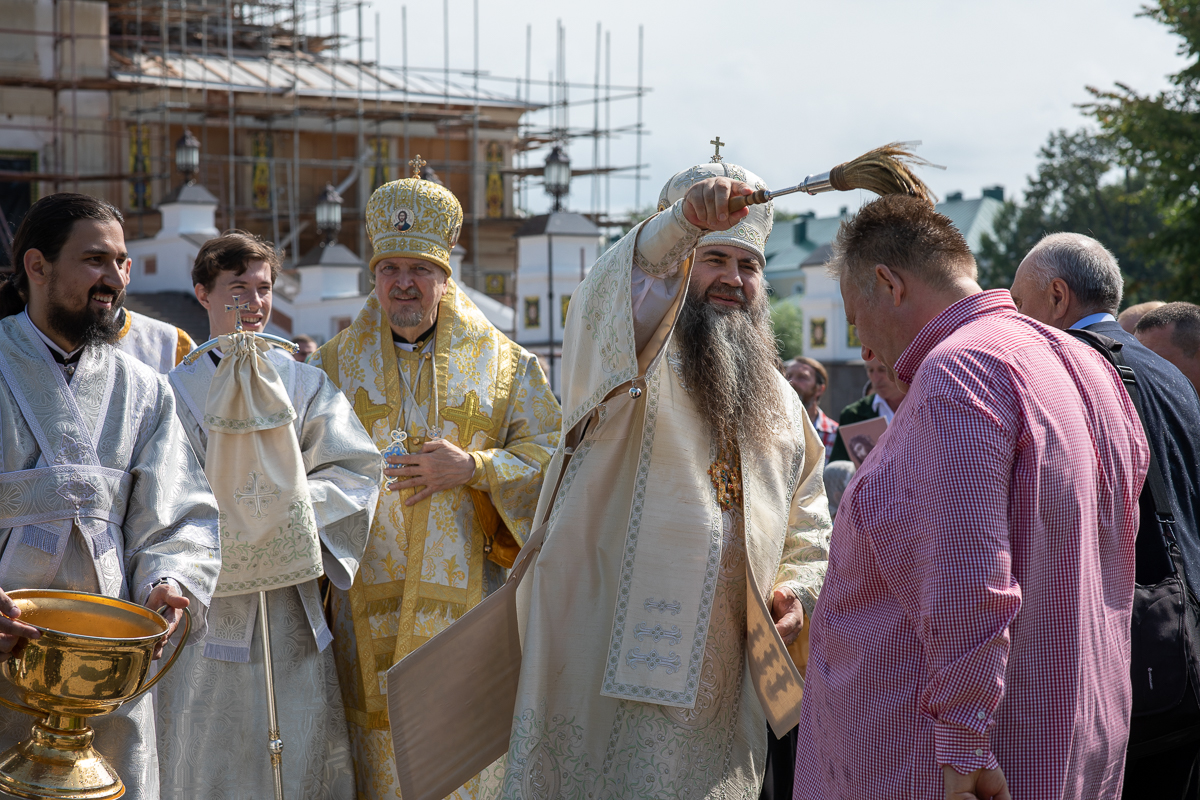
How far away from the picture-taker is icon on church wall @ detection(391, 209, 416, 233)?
4.68 m

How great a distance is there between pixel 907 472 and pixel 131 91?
915 inches

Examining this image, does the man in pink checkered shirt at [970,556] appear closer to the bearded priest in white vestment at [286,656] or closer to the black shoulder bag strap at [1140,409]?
the black shoulder bag strap at [1140,409]

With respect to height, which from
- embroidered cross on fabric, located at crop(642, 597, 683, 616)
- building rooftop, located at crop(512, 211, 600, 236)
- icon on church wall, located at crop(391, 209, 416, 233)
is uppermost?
icon on church wall, located at crop(391, 209, 416, 233)

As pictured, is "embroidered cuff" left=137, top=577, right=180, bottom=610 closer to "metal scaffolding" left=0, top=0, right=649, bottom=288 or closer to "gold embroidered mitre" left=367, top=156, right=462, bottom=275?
"gold embroidered mitre" left=367, top=156, right=462, bottom=275

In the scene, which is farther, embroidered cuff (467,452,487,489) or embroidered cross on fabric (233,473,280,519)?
embroidered cuff (467,452,487,489)

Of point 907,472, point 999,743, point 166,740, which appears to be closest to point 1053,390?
point 907,472

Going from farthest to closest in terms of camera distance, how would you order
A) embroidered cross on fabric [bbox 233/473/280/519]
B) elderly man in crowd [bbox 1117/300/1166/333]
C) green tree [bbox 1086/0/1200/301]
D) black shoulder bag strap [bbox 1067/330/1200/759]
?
green tree [bbox 1086/0/1200/301] → elderly man in crowd [bbox 1117/300/1166/333] → embroidered cross on fabric [bbox 233/473/280/519] → black shoulder bag strap [bbox 1067/330/1200/759]

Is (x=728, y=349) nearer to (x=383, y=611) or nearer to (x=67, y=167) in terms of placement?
(x=383, y=611)

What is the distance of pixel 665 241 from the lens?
3107 mm

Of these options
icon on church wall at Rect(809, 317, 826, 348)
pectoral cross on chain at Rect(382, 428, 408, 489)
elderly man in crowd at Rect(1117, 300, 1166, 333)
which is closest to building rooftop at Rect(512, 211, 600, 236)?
icon on church wall at Rect(809, 317, 826, 348)

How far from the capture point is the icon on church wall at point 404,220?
184 inches

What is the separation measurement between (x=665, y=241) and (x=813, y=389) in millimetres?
4424

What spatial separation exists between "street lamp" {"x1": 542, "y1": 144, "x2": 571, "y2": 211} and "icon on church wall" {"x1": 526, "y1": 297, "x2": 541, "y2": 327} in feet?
4.29

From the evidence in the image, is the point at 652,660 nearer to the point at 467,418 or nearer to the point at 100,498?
the point at 100,498
